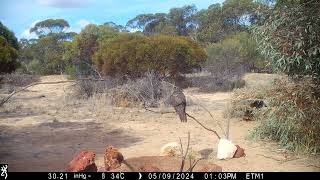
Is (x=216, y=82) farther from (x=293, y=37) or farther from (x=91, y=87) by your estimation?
(x=293, y=37)

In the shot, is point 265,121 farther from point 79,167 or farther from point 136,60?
point 136,60

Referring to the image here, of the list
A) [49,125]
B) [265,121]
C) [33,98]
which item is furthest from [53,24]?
[265,121]

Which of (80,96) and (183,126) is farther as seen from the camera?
(80,96)

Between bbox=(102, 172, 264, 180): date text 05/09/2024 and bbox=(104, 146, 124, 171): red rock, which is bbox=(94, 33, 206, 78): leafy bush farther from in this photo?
bbox=(102, 172, 264, 180): date text 05/09/2024

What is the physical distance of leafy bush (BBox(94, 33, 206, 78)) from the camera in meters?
17.2

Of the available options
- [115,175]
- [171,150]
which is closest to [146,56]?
[171,150]

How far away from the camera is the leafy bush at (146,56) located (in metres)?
17.2

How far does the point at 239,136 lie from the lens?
1002 cm

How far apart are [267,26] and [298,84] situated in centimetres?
130

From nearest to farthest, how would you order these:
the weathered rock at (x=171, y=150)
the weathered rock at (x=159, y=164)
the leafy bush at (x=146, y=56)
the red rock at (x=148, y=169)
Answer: the red rock at (x=148, y=169), the weathered rock at (x=159, y=164), the weathered rock at (x=171, y=150), the leafy bush at (x=146, y=56)

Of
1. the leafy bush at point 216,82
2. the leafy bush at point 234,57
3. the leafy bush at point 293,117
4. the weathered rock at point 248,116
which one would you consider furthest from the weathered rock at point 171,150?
the leafy bush at point 234,57

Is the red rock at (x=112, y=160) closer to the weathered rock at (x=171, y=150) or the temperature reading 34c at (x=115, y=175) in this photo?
the temperature reading 34c at (x=115, y=175)

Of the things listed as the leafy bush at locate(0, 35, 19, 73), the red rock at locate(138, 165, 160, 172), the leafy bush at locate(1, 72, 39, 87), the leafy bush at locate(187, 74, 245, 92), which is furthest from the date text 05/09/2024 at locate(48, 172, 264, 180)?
the leafy bush at locate(1, 72, 39, 87)

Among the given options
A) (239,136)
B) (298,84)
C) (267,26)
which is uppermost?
(267,26)
